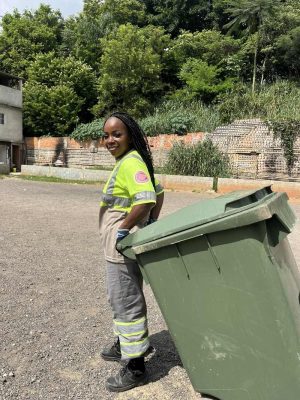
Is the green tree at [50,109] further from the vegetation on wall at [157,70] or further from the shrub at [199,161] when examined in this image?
the shrub at [199,161]

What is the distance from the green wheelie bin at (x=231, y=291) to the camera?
6.48 ft

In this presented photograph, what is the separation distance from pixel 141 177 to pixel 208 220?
656mm

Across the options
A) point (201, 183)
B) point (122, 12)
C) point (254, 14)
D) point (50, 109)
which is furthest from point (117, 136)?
point (122, 12)

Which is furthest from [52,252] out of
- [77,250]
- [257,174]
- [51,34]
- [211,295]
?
[51,34]

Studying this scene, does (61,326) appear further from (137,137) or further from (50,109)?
(50,109)

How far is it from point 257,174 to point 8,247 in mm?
12383

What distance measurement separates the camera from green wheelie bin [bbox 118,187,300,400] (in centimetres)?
198

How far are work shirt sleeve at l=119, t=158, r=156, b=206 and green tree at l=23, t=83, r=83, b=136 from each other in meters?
26.6

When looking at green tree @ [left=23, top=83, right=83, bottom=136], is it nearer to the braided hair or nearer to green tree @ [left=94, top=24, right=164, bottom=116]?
green tree @ [left=94, top=24, right=164, bottom=116]

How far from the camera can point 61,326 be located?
12.0 feet

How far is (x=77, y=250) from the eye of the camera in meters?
6.43

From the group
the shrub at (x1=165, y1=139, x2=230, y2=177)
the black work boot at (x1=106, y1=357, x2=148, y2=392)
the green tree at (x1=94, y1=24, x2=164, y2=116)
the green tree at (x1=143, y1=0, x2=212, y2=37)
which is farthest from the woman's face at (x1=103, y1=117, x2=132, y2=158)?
the green tree at (x1=143, y1=0, x2=212, y2=37)

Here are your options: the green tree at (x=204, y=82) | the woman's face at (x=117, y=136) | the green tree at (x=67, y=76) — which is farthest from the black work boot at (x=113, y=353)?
the green tree at (x=67, y=76)

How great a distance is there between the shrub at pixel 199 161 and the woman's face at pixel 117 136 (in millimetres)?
13775
